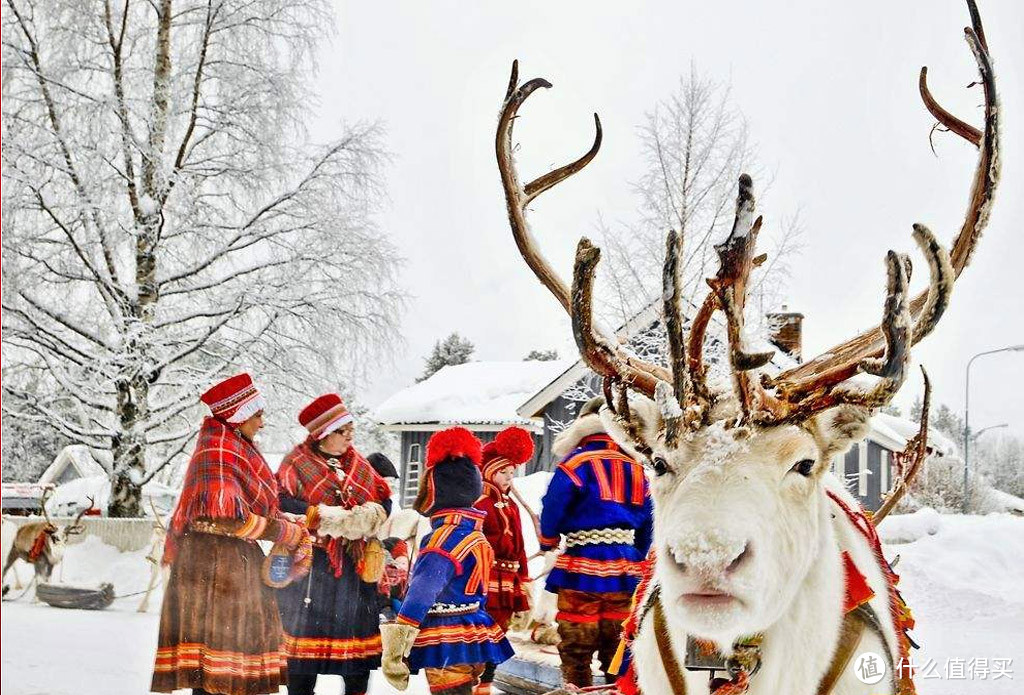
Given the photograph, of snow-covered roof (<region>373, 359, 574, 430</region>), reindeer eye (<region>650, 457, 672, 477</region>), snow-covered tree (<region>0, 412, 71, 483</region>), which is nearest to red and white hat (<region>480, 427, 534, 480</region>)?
reindeer eye (<region>650, 457, 672, 477</region>)

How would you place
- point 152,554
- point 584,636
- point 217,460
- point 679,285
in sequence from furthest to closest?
point 152,554
point 584,636
point 217,460
point 679,285

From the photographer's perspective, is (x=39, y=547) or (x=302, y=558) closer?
(x=302, y=558)

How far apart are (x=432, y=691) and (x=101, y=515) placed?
9180 millimetres

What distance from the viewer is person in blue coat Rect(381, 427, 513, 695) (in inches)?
145

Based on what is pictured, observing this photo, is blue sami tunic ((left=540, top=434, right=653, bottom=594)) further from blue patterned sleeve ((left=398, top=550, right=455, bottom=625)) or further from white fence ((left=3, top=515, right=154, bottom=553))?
white fence ((left=3, top=515, right=154, bottom=553))

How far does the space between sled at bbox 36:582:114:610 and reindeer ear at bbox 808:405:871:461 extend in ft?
30.7

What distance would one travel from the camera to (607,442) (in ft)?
14.3

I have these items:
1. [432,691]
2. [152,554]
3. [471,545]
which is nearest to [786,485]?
[471,545]

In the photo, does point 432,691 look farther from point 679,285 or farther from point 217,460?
point 679,285

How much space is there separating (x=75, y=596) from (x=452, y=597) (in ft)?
24.0

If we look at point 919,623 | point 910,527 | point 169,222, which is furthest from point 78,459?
point 919,623

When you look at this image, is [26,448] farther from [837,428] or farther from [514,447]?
[837,428]

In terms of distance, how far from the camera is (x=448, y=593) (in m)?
3.93

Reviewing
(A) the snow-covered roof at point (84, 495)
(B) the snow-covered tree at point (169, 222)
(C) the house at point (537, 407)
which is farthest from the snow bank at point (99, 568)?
(C) the house at point (537, 407)
